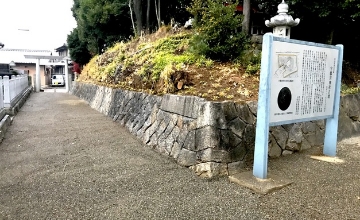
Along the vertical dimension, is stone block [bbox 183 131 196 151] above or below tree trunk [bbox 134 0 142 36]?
below

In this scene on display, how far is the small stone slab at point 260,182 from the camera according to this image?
3.33 metres

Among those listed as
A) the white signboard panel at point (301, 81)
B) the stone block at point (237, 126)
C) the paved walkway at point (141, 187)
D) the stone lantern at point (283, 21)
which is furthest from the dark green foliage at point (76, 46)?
the white signboard panel at point (301, 81)

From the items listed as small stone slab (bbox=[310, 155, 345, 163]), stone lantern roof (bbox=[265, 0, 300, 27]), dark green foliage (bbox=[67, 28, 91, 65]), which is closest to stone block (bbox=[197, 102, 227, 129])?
small stone slab (bbox=[310, 155, 345, 163])

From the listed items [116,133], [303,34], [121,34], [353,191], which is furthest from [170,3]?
[353,191]

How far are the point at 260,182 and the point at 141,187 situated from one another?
60.3 inches

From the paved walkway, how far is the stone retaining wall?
0.22 meters

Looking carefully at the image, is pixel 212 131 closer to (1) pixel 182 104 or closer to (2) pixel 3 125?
(1) pixel 182 104

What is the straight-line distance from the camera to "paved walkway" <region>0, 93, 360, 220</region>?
2834mm

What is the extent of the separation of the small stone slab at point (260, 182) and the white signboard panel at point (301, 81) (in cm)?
78

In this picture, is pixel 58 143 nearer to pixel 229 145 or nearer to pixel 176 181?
pixel 176 181

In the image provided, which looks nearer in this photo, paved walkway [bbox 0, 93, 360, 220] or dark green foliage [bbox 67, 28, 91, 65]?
paved walkway [bbox 0, 93, 360, 220]

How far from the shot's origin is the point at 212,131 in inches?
150

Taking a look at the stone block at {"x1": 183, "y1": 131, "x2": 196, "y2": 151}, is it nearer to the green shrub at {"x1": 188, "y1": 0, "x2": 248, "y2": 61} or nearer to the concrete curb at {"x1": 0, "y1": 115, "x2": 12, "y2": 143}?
the green shrub at {"x1": 188, "y1": 0, "x2": 248, "y2": 61}

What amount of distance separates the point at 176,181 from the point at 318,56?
287cm
